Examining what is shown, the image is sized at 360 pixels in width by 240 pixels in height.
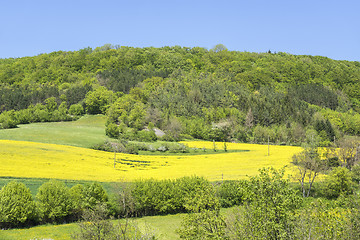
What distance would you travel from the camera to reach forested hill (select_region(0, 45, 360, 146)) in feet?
372

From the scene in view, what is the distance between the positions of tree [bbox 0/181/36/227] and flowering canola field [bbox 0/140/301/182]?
34.9ft

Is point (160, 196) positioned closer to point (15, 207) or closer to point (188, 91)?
point (15, 207)

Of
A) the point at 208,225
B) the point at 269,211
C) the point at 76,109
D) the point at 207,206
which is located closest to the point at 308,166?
the point at 207,206

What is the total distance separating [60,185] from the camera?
139ft

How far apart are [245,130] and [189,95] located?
109 ft

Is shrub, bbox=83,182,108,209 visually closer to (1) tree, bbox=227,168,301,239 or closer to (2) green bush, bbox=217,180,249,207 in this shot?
(2) green bush, bbox=217,180,249,207

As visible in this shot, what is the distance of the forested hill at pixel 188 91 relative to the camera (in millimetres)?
113438

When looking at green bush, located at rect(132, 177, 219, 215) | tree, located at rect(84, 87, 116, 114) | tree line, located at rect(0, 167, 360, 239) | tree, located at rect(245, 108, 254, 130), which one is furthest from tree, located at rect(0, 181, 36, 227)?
tree, located at rect(245, 108, 254, 130)

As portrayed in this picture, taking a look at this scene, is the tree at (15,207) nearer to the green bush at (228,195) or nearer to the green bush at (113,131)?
the green bush at (228,195)

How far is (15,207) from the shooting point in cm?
3731

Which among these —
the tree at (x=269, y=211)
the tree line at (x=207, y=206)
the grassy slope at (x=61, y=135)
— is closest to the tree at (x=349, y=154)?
the tree line at (x=207, y=206)

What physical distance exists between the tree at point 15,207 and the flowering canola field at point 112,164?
10633 mm

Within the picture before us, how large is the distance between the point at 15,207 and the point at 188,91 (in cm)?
11098

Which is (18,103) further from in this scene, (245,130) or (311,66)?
(311,66)
